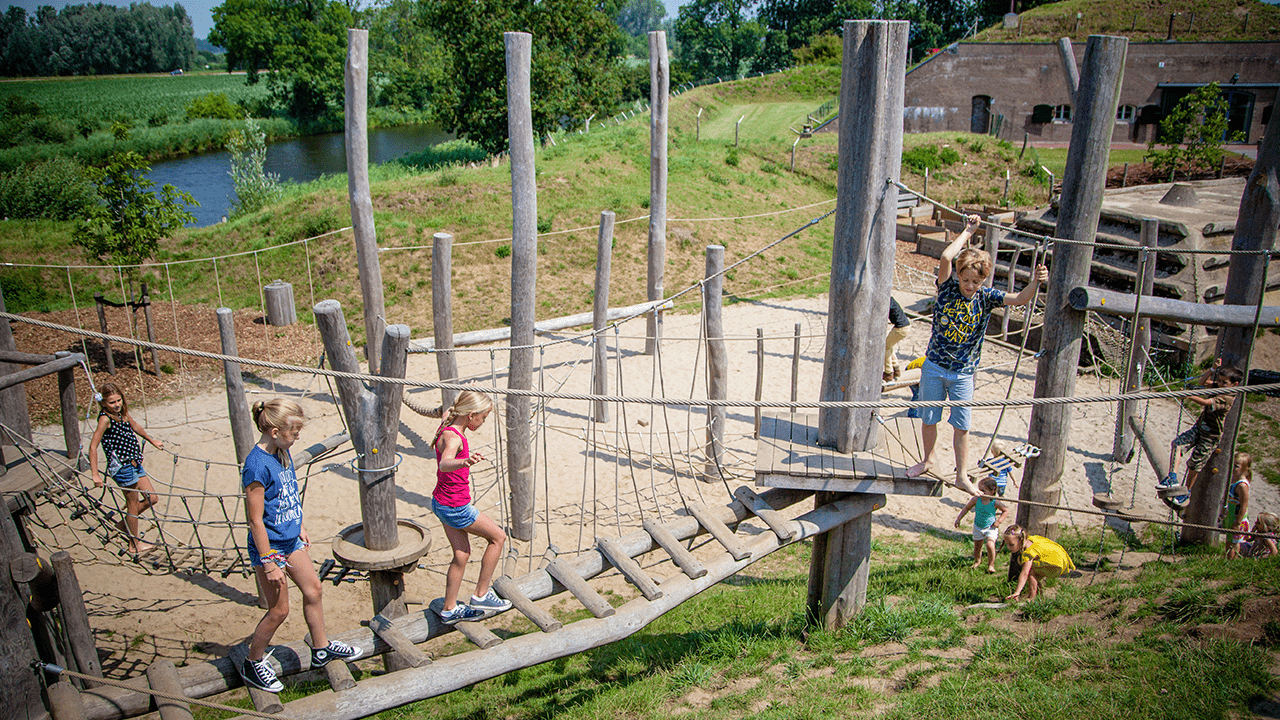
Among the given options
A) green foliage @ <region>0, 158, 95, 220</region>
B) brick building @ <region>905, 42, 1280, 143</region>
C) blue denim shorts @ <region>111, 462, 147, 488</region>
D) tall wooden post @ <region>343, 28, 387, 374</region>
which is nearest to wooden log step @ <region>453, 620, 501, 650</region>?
blue denim shorts @ <region>111, 462, 147, 488</region>

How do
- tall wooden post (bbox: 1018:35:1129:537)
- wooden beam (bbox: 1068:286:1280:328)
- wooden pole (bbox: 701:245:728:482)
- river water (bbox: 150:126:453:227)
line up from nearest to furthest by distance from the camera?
tall wooden post (bbox: 1018:35:1129:537) < wooden beam (bbox: 1068:286:1280:328) < wooden pole (bbox: 701:245:728:482) < river water (bbox: 150:126:453:227)

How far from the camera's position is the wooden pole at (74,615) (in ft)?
13.8

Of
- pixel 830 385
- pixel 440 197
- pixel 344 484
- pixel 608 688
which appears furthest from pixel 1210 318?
pixel 440 197

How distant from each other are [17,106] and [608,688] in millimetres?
40134

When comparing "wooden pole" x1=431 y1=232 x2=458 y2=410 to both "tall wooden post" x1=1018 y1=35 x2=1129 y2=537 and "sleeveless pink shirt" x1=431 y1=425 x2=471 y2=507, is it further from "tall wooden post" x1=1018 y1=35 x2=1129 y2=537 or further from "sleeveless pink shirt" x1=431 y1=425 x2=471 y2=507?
"tall wooden post" x1=1018 y1=35 x2=1129 y2=537

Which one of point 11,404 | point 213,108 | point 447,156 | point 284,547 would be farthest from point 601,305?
point 213,108

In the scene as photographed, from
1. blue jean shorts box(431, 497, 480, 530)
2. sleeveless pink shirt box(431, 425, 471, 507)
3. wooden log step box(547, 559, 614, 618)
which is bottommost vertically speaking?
wooden log step box(547, 559, 614, 618)

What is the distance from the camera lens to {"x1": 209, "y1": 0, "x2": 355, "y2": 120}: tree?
1754 inches

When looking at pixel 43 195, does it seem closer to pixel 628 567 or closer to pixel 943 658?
pixel 628 567

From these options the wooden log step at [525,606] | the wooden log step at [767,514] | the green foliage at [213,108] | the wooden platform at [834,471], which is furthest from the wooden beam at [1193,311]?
the green foliage at [213,108]

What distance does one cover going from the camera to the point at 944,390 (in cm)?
478

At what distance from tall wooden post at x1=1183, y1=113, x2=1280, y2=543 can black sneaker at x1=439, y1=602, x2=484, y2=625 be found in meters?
5.50

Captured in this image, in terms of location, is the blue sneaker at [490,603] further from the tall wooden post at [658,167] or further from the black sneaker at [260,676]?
the tall wooden post at [658,167]

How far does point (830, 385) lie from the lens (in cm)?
446
